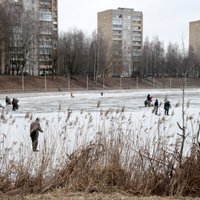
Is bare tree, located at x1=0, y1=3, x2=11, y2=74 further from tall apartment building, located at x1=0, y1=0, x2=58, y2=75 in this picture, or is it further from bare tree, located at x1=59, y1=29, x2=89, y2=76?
bare tree, located at x1=59, y1=29, x2=89, y2=76

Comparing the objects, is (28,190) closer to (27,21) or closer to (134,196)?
(134,196)

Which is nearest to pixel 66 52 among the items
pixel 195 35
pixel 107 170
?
pixel 195 35

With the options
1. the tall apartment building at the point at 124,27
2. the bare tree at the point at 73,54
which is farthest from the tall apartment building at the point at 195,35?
the bare tree at the point at 73,54

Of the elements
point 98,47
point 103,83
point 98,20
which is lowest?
point 103,83

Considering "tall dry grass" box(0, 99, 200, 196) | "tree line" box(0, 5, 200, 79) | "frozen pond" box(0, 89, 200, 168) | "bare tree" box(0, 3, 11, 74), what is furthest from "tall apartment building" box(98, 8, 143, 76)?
"tall dry grass" box(0, 99, 200, 196)

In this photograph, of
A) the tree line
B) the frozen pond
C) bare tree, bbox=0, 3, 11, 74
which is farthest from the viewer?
the tree line

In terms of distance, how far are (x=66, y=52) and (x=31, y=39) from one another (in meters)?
14.1

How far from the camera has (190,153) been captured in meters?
6.41

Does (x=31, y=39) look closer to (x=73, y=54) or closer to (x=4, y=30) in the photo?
(x=4, y=30)

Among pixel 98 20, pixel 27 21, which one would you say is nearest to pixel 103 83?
pixel 27 21

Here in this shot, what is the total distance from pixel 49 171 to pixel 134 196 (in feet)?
4.43

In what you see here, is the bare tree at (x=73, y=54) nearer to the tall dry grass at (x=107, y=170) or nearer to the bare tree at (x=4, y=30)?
the bare tree at (x=4, y=30)

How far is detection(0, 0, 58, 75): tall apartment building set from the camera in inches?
3221

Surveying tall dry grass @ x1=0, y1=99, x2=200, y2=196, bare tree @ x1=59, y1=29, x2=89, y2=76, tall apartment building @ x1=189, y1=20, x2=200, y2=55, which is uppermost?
tall apartment building @ x1=189, y1=20, x2=200, y2=55
